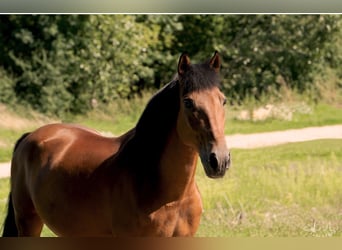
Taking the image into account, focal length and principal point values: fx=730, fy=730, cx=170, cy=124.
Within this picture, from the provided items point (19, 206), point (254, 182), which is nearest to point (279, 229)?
point (254, 182)

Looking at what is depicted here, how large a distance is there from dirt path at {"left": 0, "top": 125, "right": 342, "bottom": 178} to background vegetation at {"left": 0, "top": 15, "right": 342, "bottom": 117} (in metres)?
0.51

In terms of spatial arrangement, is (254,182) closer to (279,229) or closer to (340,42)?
(279,229)

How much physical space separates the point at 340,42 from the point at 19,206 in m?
6.88

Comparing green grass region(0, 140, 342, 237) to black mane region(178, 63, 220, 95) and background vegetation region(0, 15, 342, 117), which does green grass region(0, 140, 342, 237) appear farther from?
black mane region(178, 63, 220, 95)

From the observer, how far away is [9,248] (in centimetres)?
373

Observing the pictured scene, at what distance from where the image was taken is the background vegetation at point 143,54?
8.98 metres

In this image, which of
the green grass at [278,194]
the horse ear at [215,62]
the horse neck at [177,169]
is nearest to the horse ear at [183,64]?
the horse ear at [215,62]

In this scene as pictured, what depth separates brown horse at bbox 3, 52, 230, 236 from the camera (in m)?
3.45

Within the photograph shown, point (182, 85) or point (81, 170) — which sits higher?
point (182, 85)

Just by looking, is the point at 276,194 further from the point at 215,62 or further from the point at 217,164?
the point at 217,164

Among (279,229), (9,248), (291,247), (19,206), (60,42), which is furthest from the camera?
(60,42)

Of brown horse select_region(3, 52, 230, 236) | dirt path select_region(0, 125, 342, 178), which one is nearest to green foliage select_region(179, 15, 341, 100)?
dirt path select_region(0, 125, 342, 178)

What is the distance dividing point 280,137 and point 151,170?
531 cm

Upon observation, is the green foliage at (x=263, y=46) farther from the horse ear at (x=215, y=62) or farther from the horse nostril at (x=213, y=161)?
the horse nostril at (x=213, y=161)
